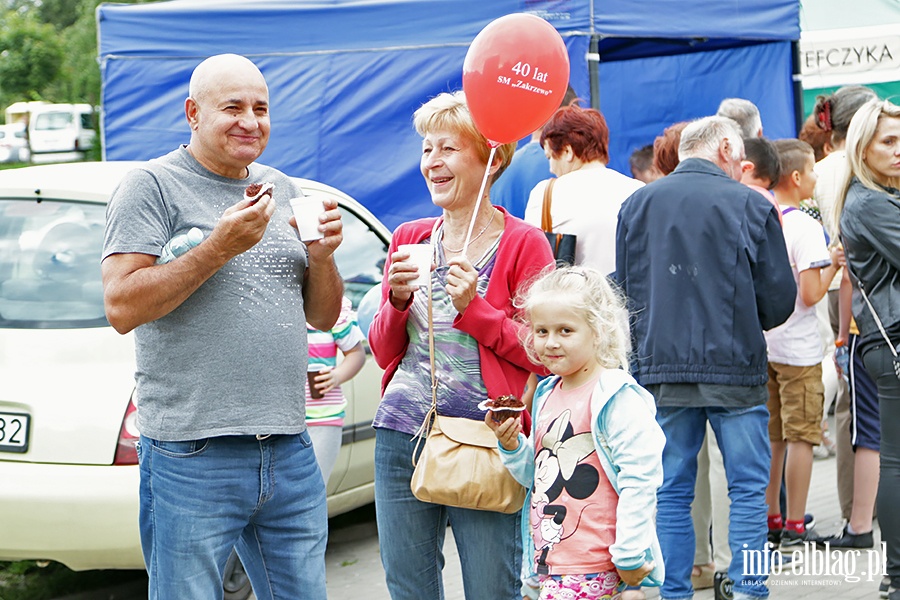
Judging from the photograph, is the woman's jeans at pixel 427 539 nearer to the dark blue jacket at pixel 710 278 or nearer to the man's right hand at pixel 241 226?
the man's right hand at pixel 241 226

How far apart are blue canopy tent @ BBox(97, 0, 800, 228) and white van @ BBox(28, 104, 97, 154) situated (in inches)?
1206

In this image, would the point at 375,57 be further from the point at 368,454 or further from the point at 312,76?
the point at 368,454

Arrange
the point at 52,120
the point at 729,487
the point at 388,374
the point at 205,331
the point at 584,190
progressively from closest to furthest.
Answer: the point at 205,331 → the point at 388,374 → the point at 729,487 → the point at 584,190 → the point at 52,120

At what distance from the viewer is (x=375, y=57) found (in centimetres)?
834

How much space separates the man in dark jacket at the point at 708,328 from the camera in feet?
15.1

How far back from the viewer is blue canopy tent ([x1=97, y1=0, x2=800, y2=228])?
26.0 feet

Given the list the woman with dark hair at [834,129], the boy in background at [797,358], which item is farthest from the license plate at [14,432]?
the woman with dark hair at [834,129]

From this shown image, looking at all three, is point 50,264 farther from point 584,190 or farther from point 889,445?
point 889,445

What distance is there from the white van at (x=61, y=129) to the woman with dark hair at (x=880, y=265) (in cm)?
3612

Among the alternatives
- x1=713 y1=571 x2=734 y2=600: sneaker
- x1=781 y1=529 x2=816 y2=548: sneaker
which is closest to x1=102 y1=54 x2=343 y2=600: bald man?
x1=713 y1=571 x2=734 y2=600: sneaker

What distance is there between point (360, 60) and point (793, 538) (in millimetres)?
4679

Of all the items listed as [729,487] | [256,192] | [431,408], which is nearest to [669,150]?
[729,487]

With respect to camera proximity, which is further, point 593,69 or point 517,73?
point 593,69

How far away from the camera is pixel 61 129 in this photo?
38250 millimetres
